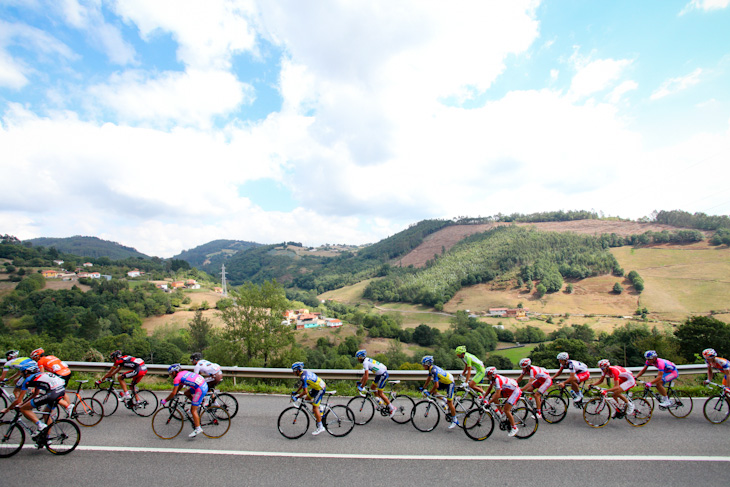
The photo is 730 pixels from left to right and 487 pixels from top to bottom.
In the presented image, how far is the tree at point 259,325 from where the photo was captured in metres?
25.4

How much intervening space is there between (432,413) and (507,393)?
201 centimetres

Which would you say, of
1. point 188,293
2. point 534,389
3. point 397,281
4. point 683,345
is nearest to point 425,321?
point 397,281

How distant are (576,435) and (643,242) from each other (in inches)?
6760

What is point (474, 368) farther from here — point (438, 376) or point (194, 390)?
point (194, 390)

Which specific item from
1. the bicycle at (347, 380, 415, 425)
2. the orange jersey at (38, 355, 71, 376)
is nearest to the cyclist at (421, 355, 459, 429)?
the bicycle at (347, 380, 415, 425)

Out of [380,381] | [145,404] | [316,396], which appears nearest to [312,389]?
[316,396]

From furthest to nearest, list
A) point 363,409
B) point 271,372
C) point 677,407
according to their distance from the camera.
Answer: point 271,372
point 363,409
point 677,407

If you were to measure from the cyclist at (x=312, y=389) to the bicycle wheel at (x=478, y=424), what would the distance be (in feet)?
11.2

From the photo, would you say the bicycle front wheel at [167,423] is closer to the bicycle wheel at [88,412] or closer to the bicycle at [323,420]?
the bicycle wheel at [88,412]

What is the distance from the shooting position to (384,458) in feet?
20.6

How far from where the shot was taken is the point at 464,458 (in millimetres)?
6359

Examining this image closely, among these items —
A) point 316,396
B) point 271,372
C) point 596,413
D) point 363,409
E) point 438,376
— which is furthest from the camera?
point 271,372

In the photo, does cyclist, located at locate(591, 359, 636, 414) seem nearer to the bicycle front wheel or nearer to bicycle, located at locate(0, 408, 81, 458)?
the bicycle front wheel

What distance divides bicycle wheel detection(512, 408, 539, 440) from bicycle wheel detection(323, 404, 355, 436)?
3.88 m
